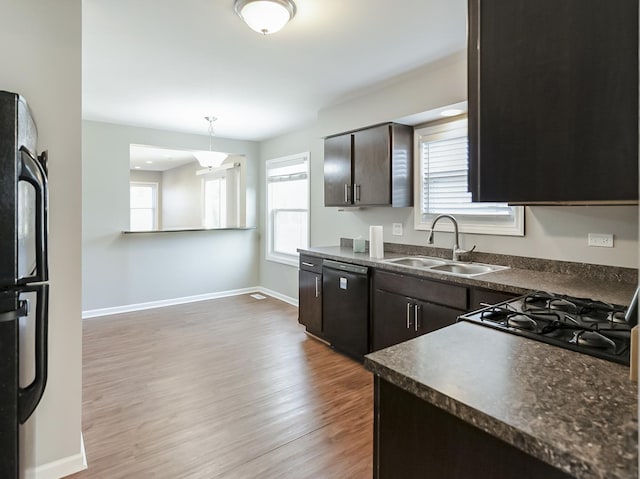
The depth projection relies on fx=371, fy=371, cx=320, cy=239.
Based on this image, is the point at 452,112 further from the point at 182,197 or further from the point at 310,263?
the point at 182,197

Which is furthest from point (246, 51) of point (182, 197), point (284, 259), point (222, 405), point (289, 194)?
point (182, 197)

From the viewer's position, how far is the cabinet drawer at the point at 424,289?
246 centimetres

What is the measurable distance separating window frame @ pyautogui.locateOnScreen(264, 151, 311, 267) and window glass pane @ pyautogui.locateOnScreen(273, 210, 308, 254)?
0.16 feet

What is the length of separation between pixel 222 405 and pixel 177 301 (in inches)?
128

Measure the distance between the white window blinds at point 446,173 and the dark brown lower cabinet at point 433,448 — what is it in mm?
2357

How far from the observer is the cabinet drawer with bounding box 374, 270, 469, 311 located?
2.46 metres

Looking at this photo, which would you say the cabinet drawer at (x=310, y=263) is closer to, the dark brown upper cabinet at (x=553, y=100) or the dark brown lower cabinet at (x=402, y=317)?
the dark brown lower cabinet at (x=402, y=317)

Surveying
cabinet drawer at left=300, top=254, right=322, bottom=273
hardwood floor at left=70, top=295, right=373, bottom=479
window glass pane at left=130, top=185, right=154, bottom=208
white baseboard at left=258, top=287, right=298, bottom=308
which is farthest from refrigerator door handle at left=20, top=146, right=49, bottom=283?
window glass pane at left=130, top=185, right=154, bottom=208

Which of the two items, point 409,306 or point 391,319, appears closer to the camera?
point 409,306

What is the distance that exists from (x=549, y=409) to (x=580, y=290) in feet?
5.08

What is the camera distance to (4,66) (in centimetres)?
172

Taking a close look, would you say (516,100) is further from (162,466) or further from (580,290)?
(162,466)

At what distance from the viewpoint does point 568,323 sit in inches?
50.2

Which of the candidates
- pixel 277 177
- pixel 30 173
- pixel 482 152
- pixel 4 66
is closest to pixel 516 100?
pixel 482 152
